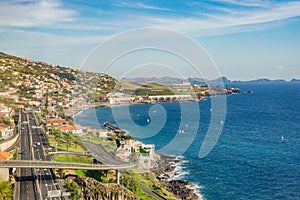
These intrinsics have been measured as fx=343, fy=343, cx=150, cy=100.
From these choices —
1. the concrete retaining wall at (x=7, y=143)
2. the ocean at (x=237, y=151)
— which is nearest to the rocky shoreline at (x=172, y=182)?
the ocean at (x=237, y=151)

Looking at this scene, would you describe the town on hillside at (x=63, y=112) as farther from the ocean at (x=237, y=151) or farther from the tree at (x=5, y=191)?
the ocean at (x=237, y=151)

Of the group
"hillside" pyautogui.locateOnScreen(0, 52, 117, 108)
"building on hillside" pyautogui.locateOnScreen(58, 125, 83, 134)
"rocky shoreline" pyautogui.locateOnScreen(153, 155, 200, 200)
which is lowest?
"rocky shoreline" pyautogui.locateOnScreen(153, 155, 200, 200)

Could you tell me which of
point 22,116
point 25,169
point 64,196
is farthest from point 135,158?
point 22,116

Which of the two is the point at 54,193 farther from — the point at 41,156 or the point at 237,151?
the point at 237,151

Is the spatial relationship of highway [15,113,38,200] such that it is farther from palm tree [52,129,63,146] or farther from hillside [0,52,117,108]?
hillside [0,52,117,108]

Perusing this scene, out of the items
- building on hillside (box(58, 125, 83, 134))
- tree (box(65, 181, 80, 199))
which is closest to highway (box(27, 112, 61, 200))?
tree (box(65, 181, 80, 199))

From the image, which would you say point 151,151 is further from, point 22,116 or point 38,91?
point 38,91

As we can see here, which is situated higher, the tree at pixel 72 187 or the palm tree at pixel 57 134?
the palm tree at pixel 57 134

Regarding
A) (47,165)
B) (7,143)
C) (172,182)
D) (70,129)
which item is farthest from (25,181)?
(70,129)
